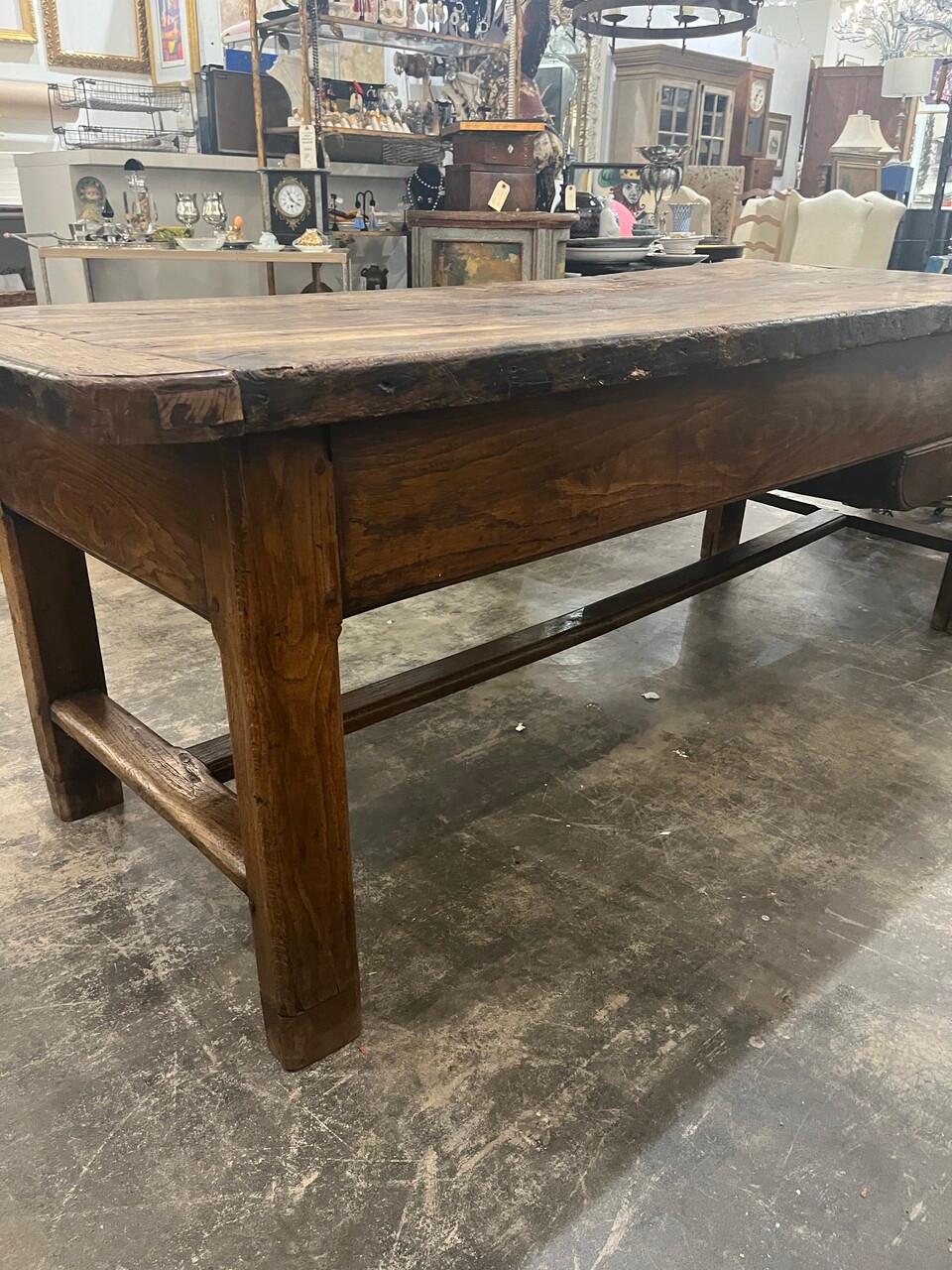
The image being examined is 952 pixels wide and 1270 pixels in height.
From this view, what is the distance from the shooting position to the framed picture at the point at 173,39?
275 inches

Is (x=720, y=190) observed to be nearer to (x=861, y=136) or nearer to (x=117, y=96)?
(x=861, y=136)

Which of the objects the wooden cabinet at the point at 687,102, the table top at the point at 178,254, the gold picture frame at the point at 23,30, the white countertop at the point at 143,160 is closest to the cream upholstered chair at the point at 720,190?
the wooden cabinet at the point at 687,102

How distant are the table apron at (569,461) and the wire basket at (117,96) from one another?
22.1 ft

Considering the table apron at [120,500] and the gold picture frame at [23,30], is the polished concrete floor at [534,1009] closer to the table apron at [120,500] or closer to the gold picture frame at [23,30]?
the table apron at [120,500]

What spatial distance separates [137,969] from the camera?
1251mm

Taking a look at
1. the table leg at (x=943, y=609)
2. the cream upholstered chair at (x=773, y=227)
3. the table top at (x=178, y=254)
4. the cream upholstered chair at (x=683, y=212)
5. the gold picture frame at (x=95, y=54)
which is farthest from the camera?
the gold picture frame at (x=95, y=54)

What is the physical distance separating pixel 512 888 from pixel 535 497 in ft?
2.10

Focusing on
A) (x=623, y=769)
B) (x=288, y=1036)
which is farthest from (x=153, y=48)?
(x=288, y=1036)

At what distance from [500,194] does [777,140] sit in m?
7.79

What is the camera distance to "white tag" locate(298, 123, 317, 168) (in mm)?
4086

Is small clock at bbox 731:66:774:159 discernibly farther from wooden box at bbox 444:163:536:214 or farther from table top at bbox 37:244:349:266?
table top at bbox 37:244:349:266

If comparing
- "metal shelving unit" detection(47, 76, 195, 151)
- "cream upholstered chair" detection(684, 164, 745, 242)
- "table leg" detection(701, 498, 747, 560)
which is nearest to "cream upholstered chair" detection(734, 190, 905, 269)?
"cream upholstered chair" detection(684, 164, 745, 242)

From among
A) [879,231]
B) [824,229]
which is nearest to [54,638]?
[879,231]

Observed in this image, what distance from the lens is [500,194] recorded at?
4113mm
